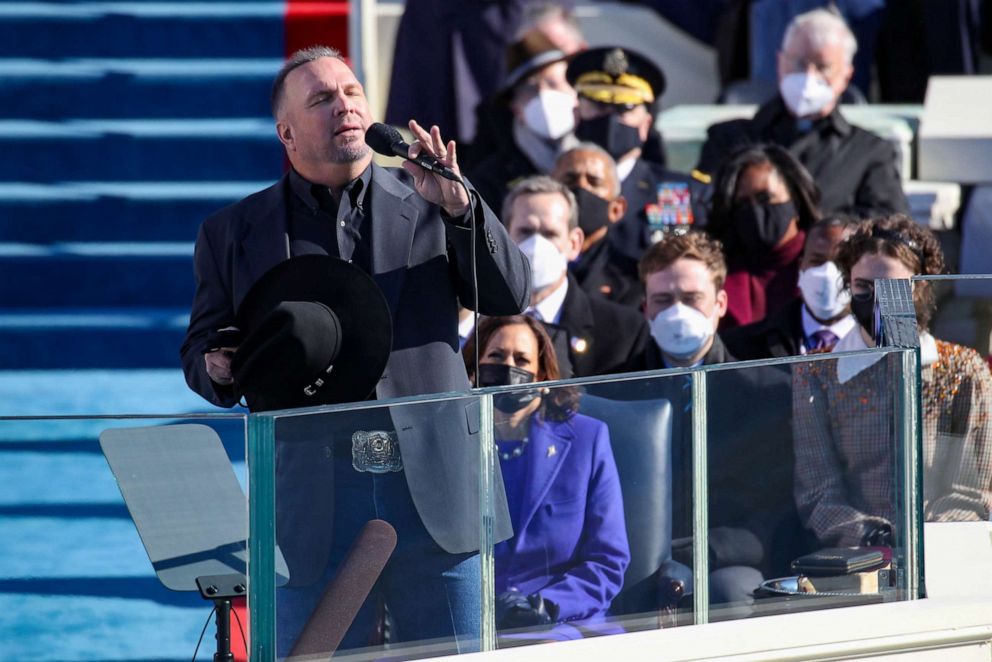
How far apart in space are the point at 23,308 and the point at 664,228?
2.70 m

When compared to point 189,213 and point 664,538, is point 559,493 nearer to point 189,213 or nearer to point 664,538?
point 664,538

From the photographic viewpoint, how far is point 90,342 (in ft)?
22.4

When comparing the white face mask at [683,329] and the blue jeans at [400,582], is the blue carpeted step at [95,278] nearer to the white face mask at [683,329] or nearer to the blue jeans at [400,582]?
the white face mask at [683,329]

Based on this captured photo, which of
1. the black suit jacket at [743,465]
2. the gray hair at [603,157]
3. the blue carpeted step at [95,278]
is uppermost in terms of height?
the gray hair at [603,157]

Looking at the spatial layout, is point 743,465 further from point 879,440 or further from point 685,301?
point 685,301

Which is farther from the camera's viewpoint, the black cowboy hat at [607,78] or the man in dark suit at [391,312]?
the black cowboy hat at [607,78]

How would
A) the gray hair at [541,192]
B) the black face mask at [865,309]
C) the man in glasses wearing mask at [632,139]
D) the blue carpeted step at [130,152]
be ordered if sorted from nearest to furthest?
the black face mask at [865,309]
the gray hair at [541,192]
the man in glasses wearing mask at [632,139]
the blue carpeted step at [130,152]

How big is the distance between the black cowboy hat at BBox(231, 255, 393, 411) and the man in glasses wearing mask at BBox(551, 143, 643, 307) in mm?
2565

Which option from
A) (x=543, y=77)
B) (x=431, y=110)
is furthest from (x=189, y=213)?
(x=543, y=77)

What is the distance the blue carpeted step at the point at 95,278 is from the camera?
717 centimetres

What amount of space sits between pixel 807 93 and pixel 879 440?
11.0ft

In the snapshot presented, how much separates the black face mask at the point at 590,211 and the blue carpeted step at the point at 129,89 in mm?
2732

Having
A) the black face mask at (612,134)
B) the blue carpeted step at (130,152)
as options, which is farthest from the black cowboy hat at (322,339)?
the blue carpeted step at (130,152)

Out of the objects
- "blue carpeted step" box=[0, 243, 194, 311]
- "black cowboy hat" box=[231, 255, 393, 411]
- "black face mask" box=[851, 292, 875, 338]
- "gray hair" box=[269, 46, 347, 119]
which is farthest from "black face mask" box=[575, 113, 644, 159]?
"black cowboy hat" box=[231, 255, 393, 411]
